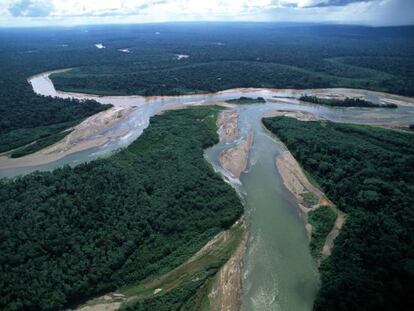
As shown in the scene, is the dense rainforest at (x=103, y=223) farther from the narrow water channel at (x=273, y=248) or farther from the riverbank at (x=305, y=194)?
the riverbank at (x=305, y=194)

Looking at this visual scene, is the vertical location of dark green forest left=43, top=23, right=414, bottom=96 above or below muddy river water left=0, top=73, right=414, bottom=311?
below

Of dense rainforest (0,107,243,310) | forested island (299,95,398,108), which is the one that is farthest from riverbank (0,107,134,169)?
forested island (299,95,398,108)

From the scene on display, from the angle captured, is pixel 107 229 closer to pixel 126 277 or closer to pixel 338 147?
pixel 126 277

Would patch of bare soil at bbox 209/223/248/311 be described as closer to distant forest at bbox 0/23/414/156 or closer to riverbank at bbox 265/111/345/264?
riverbank at bbox 265/111/345/264

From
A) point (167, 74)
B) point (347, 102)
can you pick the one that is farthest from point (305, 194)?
point (167, 74)

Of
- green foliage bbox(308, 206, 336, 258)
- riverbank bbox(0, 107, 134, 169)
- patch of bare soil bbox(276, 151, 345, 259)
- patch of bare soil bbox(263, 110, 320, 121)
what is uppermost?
green foliage bbox(308, 206, 336, 258)
